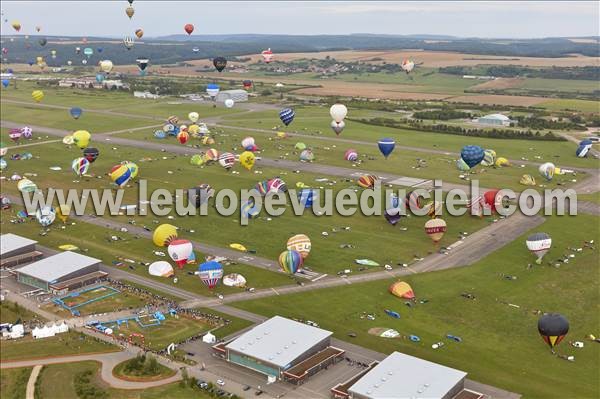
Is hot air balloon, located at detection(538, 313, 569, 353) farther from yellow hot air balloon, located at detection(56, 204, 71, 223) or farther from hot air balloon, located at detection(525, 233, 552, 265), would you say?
yellow hot air balloon, located at detection(56, 204, 71, 223)

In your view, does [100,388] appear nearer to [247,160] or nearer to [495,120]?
[247,160]

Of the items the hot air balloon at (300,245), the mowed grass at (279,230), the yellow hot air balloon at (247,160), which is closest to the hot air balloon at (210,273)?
the mowed grass at (279,230)

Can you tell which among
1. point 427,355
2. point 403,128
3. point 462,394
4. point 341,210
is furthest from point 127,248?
point 403,128

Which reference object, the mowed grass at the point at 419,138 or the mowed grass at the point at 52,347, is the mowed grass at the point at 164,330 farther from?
the mowed grass at the point at 419,138

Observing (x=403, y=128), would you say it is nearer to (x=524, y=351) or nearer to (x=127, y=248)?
(x=127, y=248)

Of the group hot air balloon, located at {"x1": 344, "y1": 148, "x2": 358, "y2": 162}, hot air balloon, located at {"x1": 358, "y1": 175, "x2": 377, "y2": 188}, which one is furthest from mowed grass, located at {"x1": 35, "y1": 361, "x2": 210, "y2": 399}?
hot air balloon, located at {"x1": 344, "y1": 148, "x2": 358, "y2": 162}
